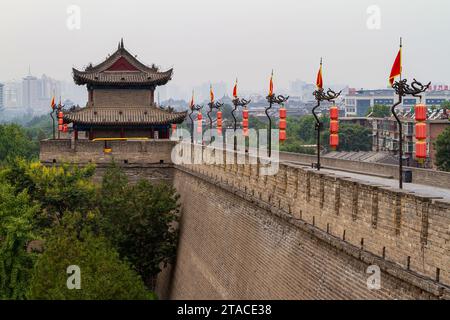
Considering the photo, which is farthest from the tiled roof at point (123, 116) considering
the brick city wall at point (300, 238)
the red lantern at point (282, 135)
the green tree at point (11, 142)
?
the green tree at point (11, 142)

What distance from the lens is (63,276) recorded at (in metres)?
16.1

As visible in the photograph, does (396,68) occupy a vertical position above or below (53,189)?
above

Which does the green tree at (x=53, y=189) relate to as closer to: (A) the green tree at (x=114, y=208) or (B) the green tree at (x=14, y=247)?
(A) the green tree at (x=114, y=208)

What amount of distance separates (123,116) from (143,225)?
8330 millimetres

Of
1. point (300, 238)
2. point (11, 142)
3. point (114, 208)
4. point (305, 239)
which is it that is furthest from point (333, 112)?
point (11, 142)

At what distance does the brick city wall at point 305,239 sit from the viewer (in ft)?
28.7

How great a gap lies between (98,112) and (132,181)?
3.95 m

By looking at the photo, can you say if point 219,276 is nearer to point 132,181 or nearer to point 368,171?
point 368,171

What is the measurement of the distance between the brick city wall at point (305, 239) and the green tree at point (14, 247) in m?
4.43

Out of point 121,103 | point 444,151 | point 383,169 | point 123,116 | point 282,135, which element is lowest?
point 444,151

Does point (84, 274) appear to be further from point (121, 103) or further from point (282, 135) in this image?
point (121, 103)

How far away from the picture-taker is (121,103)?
2909cm
